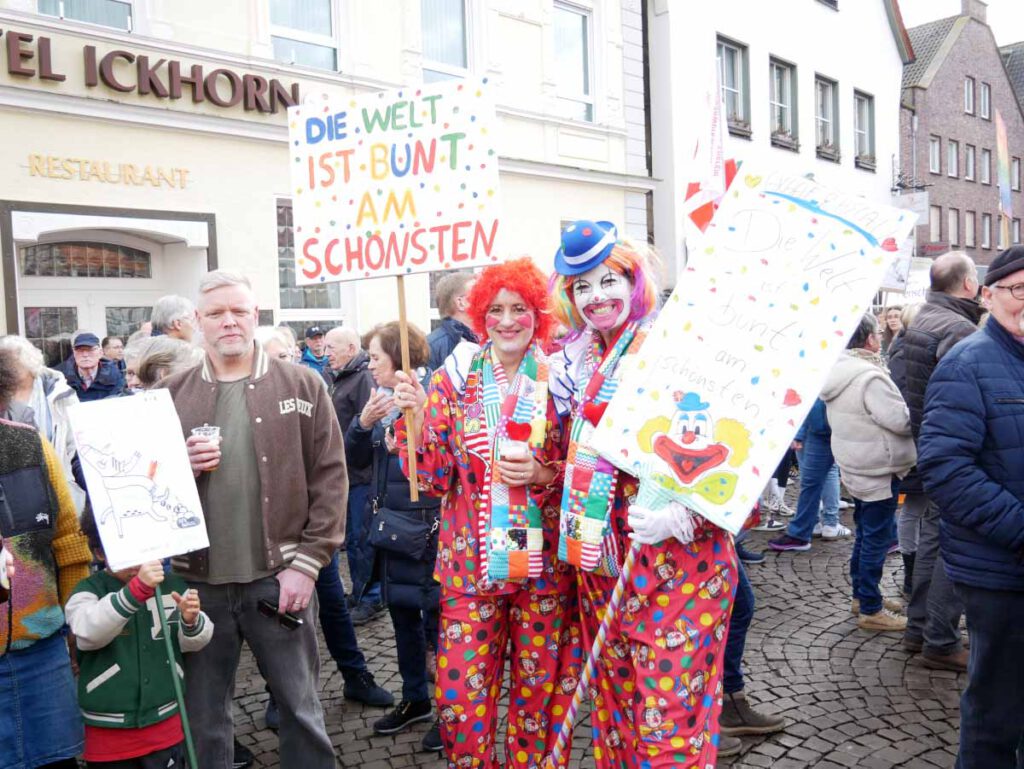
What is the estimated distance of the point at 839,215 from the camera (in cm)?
232

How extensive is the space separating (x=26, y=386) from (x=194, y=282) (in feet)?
20.2

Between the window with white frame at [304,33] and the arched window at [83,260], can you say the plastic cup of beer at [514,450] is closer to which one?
the arched window at [83,260]

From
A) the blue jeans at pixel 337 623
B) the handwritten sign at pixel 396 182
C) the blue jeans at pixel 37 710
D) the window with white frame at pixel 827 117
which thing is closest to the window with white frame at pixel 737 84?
the window with white frame at pixel 827 117

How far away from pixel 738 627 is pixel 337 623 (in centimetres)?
182

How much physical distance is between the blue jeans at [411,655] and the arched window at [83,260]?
6.58 metres

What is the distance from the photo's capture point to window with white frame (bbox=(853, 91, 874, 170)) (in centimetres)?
2031

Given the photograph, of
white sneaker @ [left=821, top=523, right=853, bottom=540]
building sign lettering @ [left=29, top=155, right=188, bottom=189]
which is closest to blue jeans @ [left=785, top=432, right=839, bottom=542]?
white sneaker @ [left=821, top=523, right=853, bottom=540]

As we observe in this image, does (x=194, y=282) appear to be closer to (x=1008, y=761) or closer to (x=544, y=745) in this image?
(x=544, y=745)

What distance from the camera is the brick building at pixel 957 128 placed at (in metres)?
25.0

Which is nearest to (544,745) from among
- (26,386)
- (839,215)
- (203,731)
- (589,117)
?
(203,731)

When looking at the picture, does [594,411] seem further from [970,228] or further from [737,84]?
[970,228]

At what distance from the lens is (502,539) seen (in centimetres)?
271

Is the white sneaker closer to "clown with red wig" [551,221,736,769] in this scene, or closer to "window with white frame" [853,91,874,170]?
"clown with red wig" [551,221,736,769]

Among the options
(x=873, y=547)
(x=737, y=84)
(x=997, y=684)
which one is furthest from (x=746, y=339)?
(x=737, y=84)
